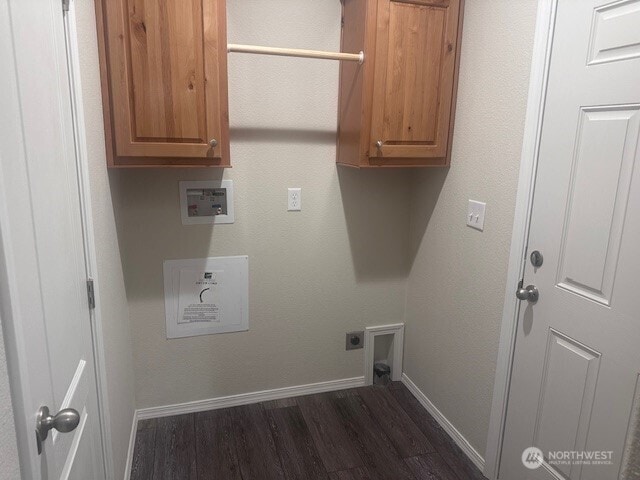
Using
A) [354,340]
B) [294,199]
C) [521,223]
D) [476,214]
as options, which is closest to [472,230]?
[476,214]

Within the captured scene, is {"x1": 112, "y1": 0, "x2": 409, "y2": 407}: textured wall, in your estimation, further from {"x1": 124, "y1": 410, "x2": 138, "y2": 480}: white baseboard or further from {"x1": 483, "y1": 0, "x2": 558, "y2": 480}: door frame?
{"x1": 483, "y1": 0, "x2": 558, "y2": 480}: door frame

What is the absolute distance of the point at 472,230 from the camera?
1938mm

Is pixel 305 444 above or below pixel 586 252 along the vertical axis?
below

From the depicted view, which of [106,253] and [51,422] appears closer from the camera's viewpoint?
[51,422]

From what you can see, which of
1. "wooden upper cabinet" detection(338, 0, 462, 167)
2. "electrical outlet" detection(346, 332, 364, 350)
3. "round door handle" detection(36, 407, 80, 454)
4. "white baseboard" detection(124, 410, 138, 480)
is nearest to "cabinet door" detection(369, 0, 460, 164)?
"wooden upper cabinet" detection(338, 0, 462, 167)

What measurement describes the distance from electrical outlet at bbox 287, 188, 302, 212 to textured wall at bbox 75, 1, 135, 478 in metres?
0.86

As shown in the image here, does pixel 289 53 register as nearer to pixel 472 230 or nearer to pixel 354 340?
pixel 472 230

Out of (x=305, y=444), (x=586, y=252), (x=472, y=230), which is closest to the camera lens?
(x=586, y=252)

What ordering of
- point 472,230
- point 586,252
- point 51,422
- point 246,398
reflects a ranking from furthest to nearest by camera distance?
point 246,398 → point 472,230 → point 586,252 → point 51,422

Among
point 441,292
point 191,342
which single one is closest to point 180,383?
point 191,342

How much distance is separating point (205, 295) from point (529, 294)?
5.02 feet

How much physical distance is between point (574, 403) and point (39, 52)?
6.16 feet

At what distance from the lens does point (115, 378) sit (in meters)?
1.65

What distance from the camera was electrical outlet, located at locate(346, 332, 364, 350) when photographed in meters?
2.52
